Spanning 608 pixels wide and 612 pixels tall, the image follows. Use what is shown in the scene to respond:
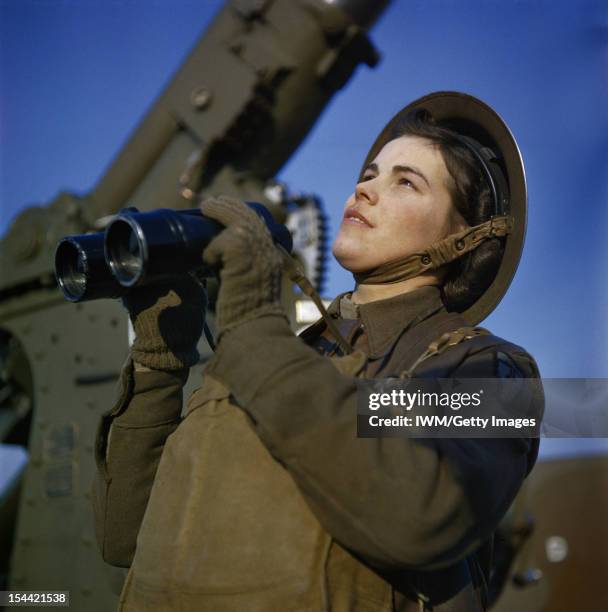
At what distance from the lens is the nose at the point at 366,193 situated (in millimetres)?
1691

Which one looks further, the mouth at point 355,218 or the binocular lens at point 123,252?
the mouth at point 355,218

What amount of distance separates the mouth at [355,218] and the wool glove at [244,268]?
377mm

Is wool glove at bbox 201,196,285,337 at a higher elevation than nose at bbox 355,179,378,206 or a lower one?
lower

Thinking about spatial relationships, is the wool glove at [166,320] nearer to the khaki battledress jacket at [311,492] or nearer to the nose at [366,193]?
the khaki battledress jacket at [311,492]

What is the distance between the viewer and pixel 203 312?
161cm

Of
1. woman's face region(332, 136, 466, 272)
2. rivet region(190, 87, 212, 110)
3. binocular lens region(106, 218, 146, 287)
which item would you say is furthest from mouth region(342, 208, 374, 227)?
rivet region(190, 87, 212, 110)

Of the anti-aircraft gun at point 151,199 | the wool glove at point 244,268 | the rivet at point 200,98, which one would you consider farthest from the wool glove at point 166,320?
the rivet at point 200,98

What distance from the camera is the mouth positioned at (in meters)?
1.67

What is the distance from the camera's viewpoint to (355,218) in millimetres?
1688

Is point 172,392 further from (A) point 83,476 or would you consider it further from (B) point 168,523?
(A) point 83,476

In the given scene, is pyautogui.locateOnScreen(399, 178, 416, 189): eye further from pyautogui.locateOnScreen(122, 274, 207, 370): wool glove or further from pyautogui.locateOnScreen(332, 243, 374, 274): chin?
pyautogui.locateOnScreen(122, 274, 207, 370): wool glove

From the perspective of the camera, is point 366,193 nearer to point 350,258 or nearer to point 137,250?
point 350,258

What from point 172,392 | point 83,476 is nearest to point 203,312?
point 172,392

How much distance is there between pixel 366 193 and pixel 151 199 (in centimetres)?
258
